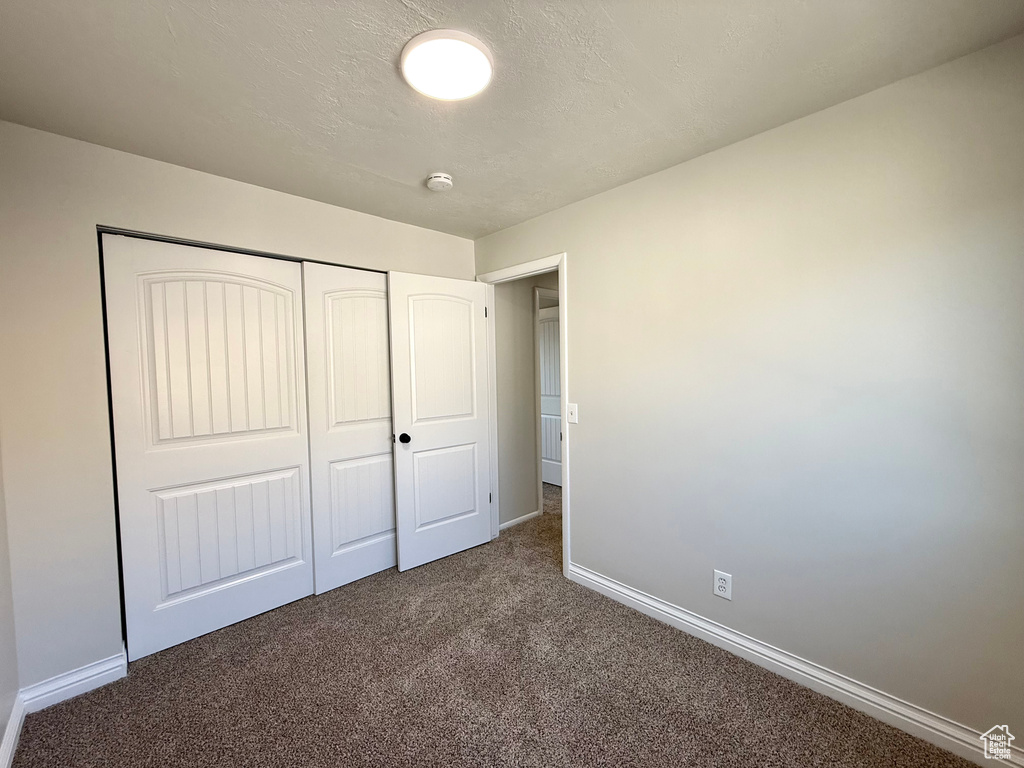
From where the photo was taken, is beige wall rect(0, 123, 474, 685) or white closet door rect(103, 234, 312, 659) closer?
beige wall rect(0, 123, 474, 685)

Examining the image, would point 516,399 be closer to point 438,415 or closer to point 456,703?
point 438,415

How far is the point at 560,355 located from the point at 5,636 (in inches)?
111

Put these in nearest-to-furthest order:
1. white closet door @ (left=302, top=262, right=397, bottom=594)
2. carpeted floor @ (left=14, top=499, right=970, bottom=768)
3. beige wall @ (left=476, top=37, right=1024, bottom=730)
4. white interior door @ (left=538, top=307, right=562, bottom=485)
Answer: beige wall @ (left=476, top=37, right=1024, bottom=730) → carpeted floor @ (left=14, top=499, right=970, bottom=768) → white closet door @ (left=302, top=262, right=397, bottom=594) → white interior door @ (left=538, top=307, right=562, bottom=485)

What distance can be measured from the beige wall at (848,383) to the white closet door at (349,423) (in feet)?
5.08

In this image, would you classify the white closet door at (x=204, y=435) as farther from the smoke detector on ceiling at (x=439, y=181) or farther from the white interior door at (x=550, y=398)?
the white interior door at (x=550, y=398)

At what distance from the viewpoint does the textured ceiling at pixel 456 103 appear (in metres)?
1.20

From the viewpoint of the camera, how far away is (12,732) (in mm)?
1544

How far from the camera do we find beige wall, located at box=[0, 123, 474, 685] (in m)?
1.68

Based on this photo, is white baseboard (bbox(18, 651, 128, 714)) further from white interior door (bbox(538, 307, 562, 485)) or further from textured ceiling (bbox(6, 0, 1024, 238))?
white interior door (bbox(538, 307, 562, 485))

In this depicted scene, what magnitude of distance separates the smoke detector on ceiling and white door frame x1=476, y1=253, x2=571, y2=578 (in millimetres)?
817

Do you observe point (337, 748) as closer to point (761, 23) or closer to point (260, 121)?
point (260, 121)

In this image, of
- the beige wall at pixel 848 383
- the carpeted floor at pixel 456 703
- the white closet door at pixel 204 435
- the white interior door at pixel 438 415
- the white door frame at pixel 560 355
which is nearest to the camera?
the beige wall at pixel 848 383

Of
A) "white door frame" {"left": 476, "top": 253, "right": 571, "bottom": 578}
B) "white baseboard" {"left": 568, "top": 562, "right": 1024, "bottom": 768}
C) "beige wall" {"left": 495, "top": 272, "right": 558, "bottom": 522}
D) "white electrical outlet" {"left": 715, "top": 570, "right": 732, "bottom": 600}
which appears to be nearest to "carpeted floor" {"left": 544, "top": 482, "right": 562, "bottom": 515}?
"beige wall" {"left": 495, "top": 272, "right": 558, "bottom": 522}
